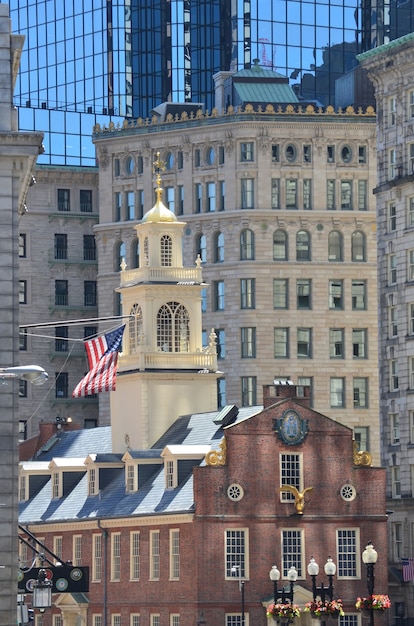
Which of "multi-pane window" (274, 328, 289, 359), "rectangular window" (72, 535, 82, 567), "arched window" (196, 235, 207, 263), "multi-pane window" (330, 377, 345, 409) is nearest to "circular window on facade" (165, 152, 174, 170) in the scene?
"arched window" (196, 235, 207, 263)

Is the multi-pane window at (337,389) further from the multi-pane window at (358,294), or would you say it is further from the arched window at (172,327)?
the arched window at (172,327)

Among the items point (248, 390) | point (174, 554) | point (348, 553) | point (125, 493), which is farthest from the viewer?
point (248, 390)

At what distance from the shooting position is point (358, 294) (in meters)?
178

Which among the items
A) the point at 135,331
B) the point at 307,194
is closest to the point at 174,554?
the point at 135,331

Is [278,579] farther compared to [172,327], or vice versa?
[172,327]

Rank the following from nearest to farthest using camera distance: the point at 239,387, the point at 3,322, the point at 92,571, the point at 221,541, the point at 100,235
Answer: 1. the point at 3,322
2. the point at 221,541
3. the point at 92,571
4. the point at 239,387
5. the point at 100,235

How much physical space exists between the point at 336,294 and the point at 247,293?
6.67 metres

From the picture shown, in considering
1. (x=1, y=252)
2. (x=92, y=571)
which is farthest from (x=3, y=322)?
(x=92, y=571)

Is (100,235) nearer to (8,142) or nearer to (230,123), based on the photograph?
(230,123)

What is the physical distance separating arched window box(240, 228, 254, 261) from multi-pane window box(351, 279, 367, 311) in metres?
7.82

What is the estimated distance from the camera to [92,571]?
14012 cm

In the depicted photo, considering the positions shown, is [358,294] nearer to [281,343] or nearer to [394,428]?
[281,343]

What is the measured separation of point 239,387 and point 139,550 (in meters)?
39.4

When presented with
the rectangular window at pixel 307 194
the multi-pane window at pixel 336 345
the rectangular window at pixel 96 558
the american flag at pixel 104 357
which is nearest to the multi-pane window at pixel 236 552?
the rectangular window at pixel 96 558
